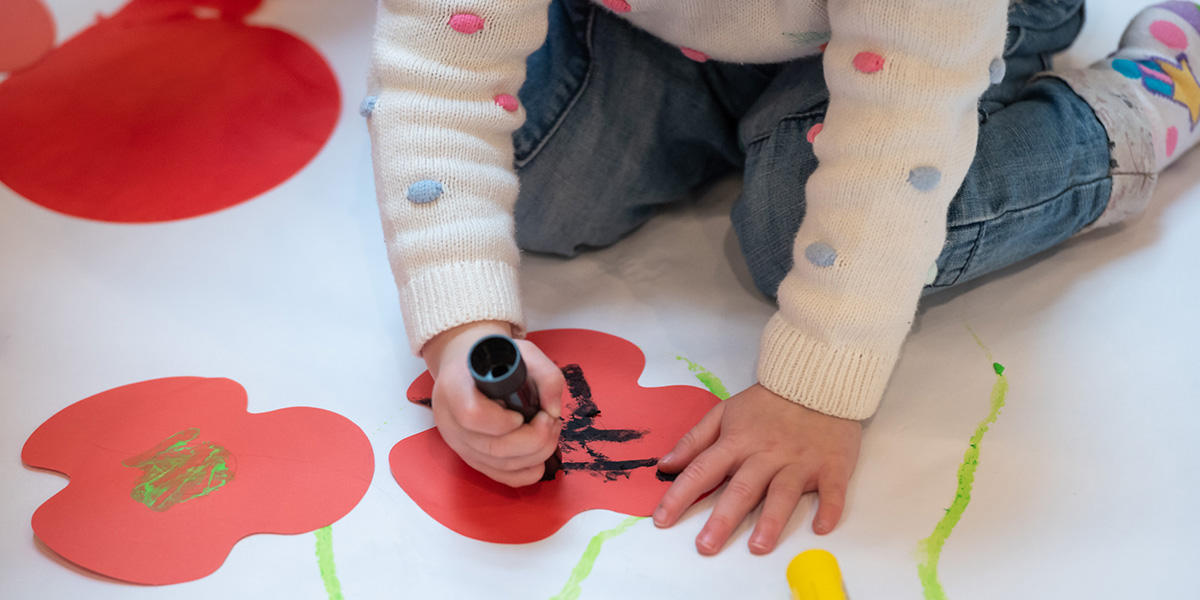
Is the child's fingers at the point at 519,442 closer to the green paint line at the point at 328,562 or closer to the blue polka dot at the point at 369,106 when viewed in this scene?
the green paint line at the point at 328,562

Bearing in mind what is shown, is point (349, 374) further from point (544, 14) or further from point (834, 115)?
point (834, 115)

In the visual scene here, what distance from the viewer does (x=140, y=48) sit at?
1.03m

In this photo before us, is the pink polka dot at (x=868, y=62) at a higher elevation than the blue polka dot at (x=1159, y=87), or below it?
higher

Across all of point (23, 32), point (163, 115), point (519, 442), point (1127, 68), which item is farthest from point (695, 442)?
point (23, 32)

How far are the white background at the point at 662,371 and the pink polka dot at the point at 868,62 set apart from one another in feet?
0.82

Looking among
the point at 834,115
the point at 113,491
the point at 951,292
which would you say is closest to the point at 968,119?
the point at 834,115

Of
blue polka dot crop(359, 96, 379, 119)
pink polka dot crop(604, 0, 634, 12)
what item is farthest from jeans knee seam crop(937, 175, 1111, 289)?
blue polka dot crop(359, 96, 379, 119)

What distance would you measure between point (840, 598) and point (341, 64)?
82 centimetres

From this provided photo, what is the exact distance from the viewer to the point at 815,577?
56 cm

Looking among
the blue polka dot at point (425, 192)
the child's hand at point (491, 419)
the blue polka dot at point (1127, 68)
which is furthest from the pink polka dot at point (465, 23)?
the blue polka dot at point (1127, 68)

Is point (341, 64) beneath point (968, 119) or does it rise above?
beneath

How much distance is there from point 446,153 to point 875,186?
1.02 ft

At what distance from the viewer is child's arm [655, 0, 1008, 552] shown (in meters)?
0.57

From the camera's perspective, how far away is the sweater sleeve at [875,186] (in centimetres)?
57
